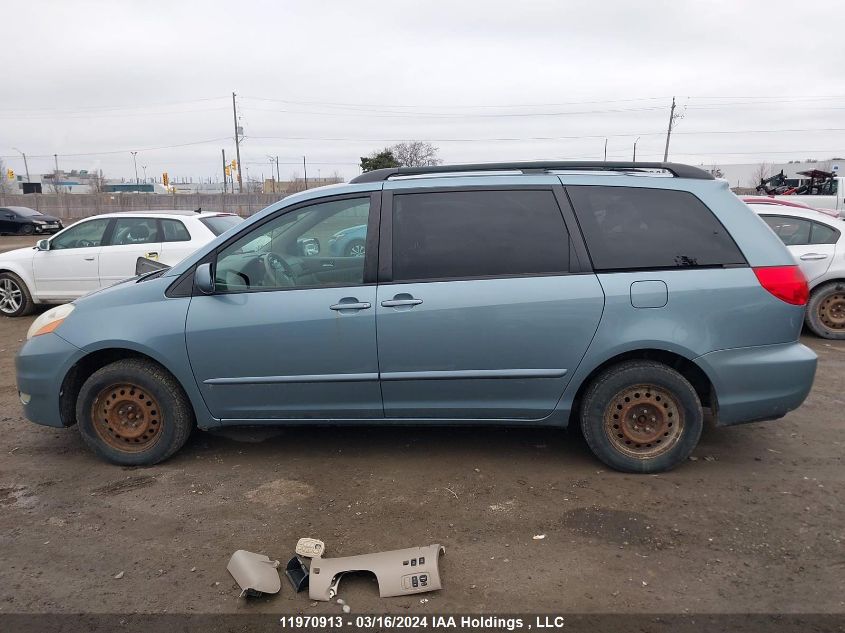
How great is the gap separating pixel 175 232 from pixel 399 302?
5758 millimetres

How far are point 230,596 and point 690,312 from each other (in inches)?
113

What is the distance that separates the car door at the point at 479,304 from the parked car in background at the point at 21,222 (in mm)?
28046

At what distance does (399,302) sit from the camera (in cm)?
374

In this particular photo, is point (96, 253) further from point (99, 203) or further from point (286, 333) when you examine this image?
point (99, 203)

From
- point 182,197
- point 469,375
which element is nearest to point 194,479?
point 469,375

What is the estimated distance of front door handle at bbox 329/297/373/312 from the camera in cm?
377

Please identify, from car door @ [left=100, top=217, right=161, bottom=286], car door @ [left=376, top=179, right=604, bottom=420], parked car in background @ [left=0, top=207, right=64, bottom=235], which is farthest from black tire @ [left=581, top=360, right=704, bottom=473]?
parked car in background @ [left=0, top=207, right=64, bottom=235]

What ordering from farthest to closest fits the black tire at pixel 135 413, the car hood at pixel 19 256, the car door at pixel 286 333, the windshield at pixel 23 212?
the windshield at pixel 23 212 < the car hood at pixel 19 256 < the black tire at pixel 135 413 < the car door at pixel 286 333

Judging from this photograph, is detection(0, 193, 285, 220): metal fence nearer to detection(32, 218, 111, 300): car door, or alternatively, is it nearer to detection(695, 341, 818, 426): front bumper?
detection(32, 218, 111, 300): car door

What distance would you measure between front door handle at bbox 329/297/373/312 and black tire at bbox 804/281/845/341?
5983 mm

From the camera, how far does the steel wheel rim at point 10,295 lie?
30.1ft

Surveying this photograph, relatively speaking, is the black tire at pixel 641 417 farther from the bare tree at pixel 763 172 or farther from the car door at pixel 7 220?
the bare tree at pixel 763 172

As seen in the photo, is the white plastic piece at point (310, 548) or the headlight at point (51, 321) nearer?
the white plastic piece at point (310, 548)

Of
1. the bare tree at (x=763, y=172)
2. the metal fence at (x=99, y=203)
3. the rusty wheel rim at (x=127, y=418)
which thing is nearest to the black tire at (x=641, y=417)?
the rusty wheel rim at (x=127, y=418)
